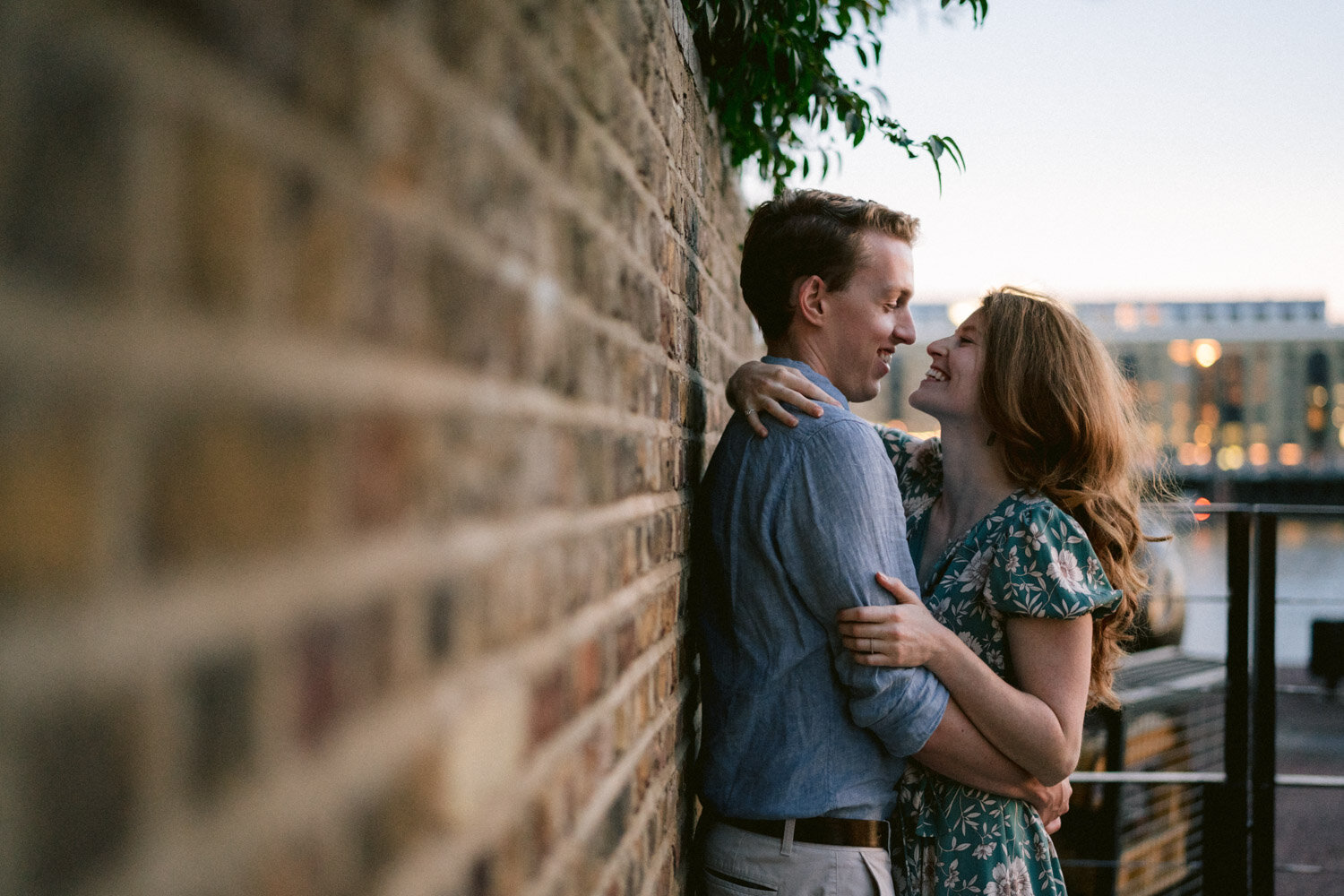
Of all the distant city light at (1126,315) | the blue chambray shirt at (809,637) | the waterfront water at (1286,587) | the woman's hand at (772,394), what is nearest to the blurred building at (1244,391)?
the distant city light at (1126,315)

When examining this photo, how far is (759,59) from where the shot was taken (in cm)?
285

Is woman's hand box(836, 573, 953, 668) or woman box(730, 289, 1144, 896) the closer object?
woman's hand box(836, 573, 953, 668)

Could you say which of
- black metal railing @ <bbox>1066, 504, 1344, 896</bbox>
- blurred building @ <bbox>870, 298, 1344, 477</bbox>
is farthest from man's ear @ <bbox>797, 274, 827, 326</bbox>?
blurred building @ <bbox>870, 298, 1344, 477</bbox>

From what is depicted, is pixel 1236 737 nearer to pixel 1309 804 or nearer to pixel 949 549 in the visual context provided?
pixel 949 549

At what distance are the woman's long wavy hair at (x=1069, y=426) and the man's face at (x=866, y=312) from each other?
11.2 inches

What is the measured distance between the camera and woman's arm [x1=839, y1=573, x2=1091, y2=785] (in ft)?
6.15

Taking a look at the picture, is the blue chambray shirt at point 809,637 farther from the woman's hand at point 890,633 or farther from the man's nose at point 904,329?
the man's nose at point 904,329

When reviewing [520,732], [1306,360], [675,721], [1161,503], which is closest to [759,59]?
[1161,503]

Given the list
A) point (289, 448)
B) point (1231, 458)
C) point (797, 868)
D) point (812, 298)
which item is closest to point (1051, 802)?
point (797, 868)

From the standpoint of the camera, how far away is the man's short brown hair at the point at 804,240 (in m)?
2.34

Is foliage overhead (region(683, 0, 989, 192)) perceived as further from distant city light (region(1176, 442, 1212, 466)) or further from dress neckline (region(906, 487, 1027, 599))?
distant city light (region(1176, 442, 1212, 466))

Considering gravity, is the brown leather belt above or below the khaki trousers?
above

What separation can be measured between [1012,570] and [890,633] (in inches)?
17.9

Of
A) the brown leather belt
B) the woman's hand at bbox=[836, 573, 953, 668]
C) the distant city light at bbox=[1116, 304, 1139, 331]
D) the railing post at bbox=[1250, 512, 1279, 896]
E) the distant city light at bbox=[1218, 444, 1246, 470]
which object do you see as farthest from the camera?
the distant city light at bbox=[1116, 304, 1139, 331]
